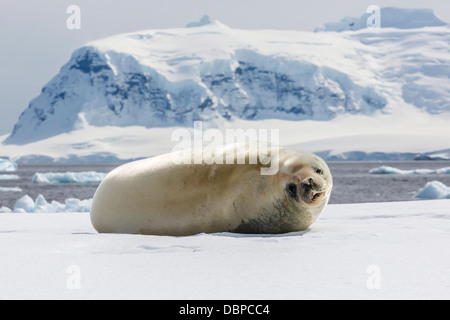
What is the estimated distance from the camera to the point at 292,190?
5.35 metres

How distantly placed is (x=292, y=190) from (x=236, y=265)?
1579 millimetres

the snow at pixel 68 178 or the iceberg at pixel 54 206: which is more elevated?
the iceberg at pixel 54 206

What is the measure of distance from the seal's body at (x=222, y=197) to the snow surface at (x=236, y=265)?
241mm

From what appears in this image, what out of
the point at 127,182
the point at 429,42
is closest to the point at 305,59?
the point at 429,42

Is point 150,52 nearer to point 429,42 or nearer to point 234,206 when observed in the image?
point 429,42

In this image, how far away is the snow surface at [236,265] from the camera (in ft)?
10.4

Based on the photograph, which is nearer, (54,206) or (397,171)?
(54,206)

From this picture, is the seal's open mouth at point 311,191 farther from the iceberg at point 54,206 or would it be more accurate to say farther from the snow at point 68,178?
the snow at point 68,178
